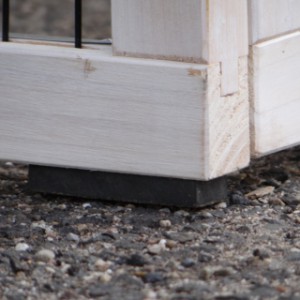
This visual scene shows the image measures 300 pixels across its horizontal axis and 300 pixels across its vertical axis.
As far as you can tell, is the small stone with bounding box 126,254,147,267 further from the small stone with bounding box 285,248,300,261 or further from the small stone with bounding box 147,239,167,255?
the small stone with bounding box 285,248,300,261

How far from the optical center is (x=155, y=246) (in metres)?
1.98

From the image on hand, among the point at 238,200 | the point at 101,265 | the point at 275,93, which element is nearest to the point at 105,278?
the point at 101,265

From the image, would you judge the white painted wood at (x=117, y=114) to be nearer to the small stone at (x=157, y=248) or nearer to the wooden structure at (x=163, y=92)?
the wooden structure at (x=163, y=92)

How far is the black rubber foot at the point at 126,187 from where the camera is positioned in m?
2.19

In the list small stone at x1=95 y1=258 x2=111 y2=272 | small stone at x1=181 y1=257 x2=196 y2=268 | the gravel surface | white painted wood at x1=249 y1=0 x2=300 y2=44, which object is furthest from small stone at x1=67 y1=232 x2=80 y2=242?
white painted wood at x1=249 y1=0 x2=300 y2=44

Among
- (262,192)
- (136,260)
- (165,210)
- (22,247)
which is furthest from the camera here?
(262,192)

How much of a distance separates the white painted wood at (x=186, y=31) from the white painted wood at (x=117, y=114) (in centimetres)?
3

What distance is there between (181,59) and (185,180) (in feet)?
0.84

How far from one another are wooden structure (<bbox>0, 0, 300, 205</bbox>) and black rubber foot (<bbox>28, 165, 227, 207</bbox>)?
2 cm

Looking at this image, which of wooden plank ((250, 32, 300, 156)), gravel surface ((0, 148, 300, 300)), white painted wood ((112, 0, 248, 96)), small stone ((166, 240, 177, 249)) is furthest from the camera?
wooden plank ((250, 32, 300, 156))

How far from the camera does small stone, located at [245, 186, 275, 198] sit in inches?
92.1

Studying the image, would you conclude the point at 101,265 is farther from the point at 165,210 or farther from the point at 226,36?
the point at 226,36

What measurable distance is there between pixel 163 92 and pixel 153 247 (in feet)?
1.12

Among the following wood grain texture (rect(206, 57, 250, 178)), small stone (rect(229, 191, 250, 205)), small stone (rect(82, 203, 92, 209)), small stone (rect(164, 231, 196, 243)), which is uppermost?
wood grain texture (rect(206, 57, 250, 178))
